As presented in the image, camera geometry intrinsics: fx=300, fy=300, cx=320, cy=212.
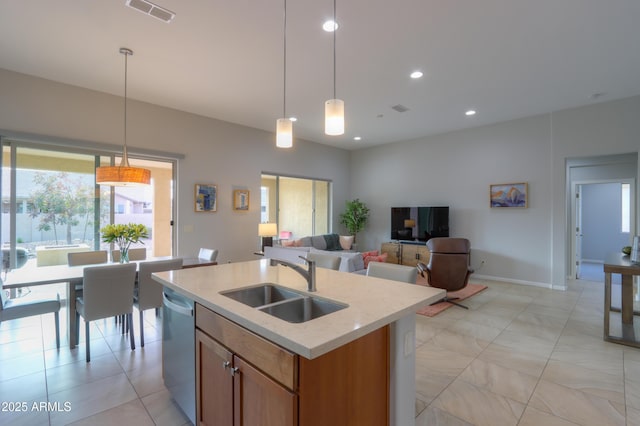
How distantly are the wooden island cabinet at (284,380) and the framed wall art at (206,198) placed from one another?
408 cm

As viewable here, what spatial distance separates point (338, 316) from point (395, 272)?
44.0 inches

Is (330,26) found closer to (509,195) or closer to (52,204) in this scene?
(52,204)

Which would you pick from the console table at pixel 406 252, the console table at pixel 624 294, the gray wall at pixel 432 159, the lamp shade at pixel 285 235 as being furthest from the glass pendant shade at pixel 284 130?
the lamp shade at pixel 285 235

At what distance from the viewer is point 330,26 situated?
2.86 meters

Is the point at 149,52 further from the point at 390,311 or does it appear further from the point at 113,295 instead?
the point at 390,311

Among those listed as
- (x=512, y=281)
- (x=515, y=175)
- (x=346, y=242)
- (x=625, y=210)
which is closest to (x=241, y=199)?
(x=346, y=242)

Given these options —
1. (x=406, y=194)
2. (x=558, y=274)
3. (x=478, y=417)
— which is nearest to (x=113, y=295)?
(x=478, y=417)

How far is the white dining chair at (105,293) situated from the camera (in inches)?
109

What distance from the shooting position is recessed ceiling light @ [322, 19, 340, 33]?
2.80 m

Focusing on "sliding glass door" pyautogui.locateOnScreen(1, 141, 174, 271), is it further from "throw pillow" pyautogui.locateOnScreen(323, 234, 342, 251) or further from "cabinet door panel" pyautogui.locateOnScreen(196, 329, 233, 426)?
"throw pillow" pyautogui.locateOnScreen(323, 234, 342, 251)

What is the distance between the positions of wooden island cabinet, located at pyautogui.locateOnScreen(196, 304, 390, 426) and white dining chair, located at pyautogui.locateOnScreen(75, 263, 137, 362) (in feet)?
5.49

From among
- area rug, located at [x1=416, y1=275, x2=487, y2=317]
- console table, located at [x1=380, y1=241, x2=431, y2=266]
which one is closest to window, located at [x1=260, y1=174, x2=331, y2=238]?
console table, located at [x1=380, y1=241, x2=431, y2=266]

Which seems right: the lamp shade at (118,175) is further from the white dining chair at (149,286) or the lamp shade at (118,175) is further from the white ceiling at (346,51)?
the white ceiling at (346,51)

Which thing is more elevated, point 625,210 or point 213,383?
point 625,210
